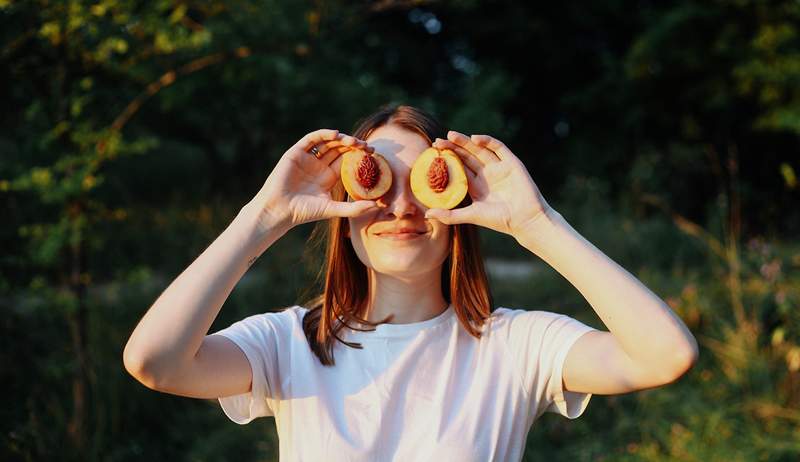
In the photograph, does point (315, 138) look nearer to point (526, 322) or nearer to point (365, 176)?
point (365, 176)

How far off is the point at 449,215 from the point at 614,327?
0.47 m

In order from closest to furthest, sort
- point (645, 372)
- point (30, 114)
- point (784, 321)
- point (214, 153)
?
point (645, 372) < point (30, 114) < point (784, 321) < point (214, 153)

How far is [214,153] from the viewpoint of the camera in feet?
37.4

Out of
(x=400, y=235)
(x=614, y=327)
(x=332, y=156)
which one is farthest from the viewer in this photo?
(x=332, y=156)

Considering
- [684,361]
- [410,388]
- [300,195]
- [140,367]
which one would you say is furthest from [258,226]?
[684,361]

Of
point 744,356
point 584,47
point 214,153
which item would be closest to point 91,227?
point 744,356

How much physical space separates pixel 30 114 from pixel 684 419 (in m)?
3.95

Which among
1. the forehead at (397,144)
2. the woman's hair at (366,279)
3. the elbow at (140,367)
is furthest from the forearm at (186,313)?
the forehead at (397,144)

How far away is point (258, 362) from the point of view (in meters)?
1.98

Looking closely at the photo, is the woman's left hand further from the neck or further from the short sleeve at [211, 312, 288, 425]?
the short sleeve at [211, 312, 288, 425]

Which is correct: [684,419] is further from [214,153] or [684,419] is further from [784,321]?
[214,153]

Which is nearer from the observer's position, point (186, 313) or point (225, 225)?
point (186, 313)

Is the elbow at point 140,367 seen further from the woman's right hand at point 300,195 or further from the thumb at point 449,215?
the thumb at point 449,215

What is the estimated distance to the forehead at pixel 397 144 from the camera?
2.08 meters
